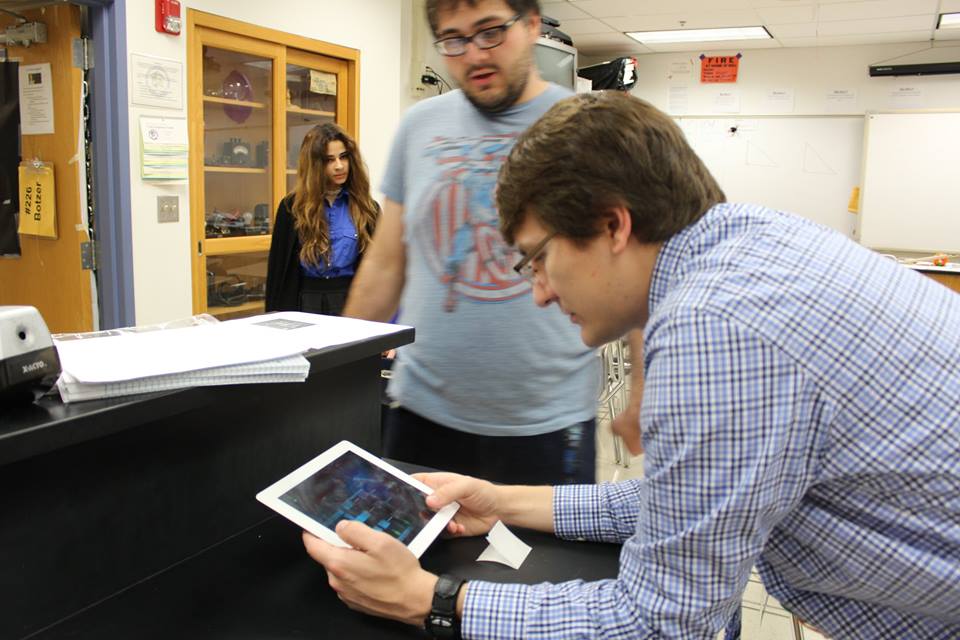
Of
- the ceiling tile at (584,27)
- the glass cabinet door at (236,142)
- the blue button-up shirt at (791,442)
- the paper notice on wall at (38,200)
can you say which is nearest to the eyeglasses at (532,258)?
the blue button-up shirt at (791,442)

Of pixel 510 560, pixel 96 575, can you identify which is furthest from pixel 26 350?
pixel 510 560

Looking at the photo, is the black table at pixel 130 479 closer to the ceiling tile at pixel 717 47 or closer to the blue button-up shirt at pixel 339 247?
the blue button-up shirt at pixel 339 247

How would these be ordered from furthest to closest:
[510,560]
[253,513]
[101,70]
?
1. [101,70]
2. [253,513]
3. [510,560]

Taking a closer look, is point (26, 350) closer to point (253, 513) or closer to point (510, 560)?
point (253, 513)

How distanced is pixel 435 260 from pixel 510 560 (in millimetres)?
669

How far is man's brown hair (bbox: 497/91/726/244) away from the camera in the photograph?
31.2 inches

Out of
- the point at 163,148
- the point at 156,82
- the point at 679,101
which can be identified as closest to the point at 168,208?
the point at 163,148

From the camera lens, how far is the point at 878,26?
18.5ft

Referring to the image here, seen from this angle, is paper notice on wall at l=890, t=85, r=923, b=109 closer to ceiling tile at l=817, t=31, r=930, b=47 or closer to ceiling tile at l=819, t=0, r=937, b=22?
ceiling tile at l=817, t=31, r=930, b=47

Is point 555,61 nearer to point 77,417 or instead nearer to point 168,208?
point 168,208

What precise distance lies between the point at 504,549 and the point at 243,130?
3.32 meters

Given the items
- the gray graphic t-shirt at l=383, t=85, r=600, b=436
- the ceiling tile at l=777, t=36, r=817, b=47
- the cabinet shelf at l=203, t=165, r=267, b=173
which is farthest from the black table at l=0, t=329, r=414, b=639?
the ceiling tile at l=777, t=36, r=817, b=47

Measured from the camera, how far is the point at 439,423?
147 centimetres

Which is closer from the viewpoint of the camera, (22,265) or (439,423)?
(439,423)
